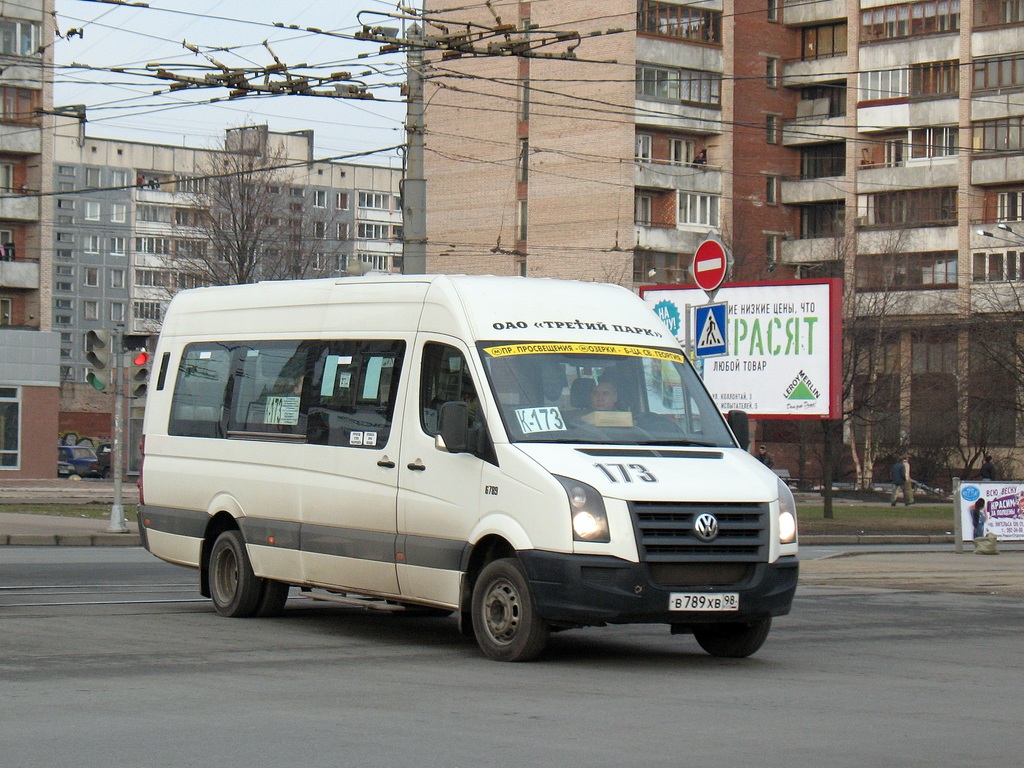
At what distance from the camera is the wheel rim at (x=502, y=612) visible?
10570mm

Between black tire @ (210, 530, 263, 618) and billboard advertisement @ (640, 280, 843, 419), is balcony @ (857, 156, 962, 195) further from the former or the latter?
black tire @ (210, 530, 263, 618)

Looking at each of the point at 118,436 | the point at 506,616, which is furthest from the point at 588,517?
the point at 118,436

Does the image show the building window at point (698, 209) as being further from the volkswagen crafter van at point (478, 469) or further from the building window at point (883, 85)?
the volkswagen crafter van at point (478, 469)

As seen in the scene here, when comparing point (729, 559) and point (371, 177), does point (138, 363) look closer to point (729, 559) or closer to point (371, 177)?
point (729, 559)

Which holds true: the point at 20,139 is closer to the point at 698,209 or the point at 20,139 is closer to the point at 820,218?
the point at 698,209

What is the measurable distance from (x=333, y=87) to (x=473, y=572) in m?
14.6

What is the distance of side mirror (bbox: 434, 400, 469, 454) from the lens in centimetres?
1081

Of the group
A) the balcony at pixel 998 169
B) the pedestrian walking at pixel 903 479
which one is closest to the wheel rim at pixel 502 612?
the pedestrian walking at pixel 903 479

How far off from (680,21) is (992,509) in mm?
46598

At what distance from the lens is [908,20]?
2876 inches

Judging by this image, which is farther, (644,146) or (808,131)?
(808,131)

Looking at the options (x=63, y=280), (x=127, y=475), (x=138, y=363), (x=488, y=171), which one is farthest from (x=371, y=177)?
(x=138, y=363)

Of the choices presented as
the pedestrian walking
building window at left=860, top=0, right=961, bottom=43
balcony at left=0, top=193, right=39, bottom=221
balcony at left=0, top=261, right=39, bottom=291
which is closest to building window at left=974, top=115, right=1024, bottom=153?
building window at left=860, top=0, right=961, bottom=43

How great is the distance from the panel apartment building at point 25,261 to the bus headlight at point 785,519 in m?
48.6
